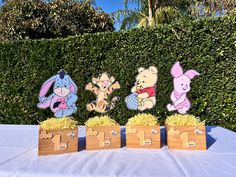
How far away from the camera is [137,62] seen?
4.77 m

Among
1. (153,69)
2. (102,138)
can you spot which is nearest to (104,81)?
(153,69)

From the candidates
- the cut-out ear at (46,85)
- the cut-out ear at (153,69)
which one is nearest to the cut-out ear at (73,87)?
the cut-out ear at (46,85)

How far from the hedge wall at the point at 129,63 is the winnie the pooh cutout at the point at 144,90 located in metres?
0.09

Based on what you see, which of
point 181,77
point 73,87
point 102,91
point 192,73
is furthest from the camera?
point 73,87

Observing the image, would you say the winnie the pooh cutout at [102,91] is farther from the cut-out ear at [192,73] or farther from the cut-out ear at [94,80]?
the cut-out ear at [192,73]

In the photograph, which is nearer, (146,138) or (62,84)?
(146,138)

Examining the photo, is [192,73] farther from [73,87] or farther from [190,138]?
[190,138]

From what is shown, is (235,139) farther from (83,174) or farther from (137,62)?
(137,62)

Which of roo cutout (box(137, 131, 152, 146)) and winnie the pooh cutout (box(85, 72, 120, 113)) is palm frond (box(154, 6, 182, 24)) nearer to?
winnie the pooh cutout (box(85, 72, 120, 113))

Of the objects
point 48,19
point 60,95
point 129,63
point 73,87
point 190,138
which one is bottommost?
point 190,138

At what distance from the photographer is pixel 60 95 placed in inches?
196

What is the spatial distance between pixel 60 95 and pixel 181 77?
217 cm

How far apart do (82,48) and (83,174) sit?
3.87 metres

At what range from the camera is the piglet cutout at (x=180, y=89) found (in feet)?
15.0
